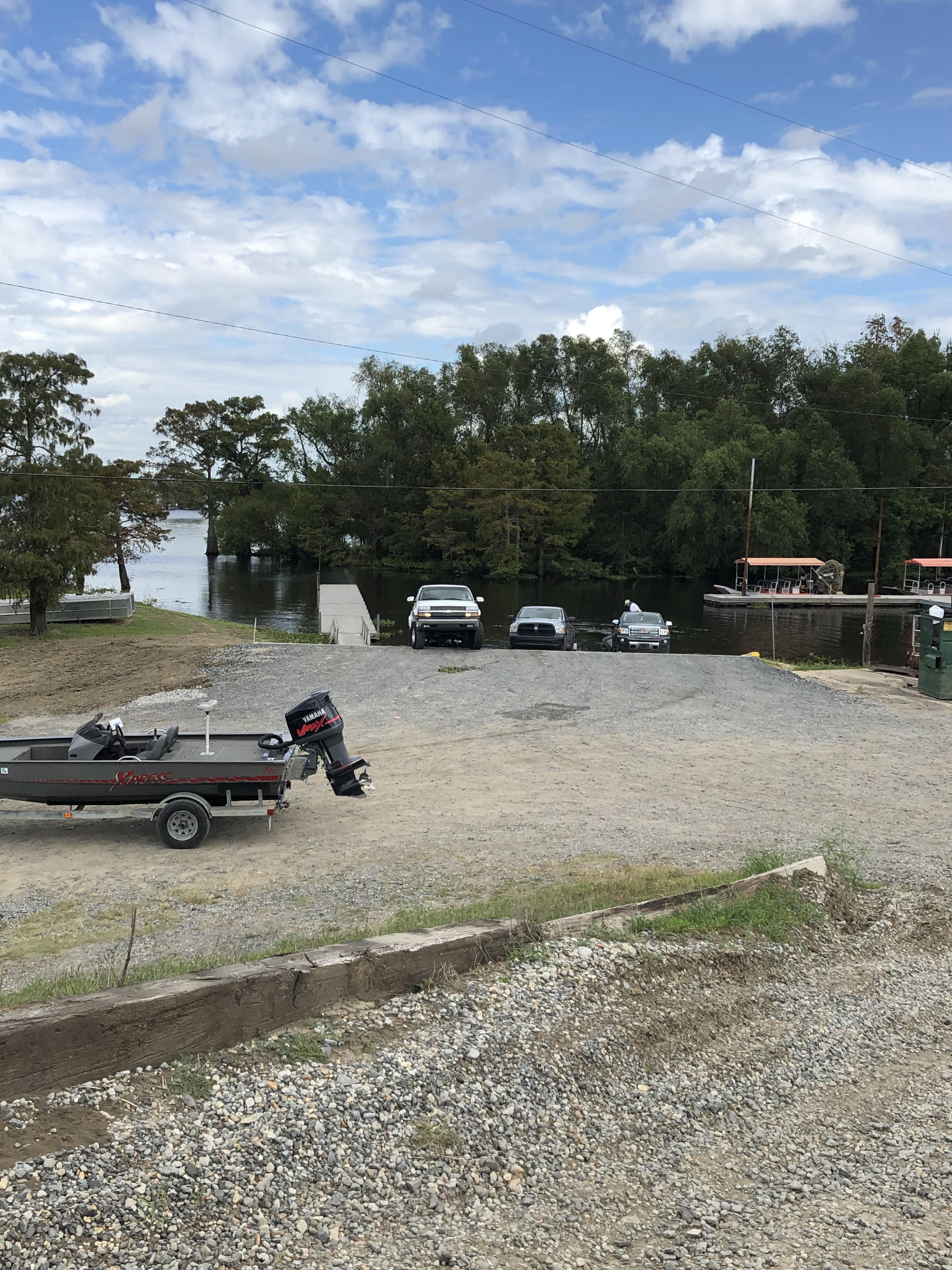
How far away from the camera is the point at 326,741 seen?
11.1 meters

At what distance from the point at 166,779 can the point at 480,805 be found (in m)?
3.96

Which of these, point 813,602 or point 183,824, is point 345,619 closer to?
point 183,824

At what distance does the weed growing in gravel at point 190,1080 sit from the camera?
14.4ft

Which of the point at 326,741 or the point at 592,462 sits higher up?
the point at 592,462

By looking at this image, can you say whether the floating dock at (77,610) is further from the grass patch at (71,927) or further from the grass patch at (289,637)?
the grass patch at (71,927)

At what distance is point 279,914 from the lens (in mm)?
8211

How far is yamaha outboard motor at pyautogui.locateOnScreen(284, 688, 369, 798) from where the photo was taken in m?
11.0

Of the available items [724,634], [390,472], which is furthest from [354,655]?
[390,472]

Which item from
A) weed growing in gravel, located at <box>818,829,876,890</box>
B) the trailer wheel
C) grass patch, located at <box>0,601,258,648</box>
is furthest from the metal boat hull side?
grass patch, located at <box>0,601,258,648</box>

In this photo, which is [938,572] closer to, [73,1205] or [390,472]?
[390,472]

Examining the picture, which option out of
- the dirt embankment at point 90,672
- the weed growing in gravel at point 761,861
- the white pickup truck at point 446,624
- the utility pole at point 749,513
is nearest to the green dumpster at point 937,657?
the white pickup truck at point 446,624

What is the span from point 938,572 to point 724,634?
121 feet

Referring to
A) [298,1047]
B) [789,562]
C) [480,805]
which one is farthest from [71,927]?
[789,562]

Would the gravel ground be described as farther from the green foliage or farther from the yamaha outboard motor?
the green foliage
